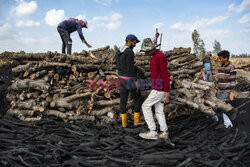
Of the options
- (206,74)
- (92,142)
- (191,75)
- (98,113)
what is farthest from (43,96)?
(206,74)

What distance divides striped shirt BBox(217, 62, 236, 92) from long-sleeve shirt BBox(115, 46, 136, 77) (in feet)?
10.1

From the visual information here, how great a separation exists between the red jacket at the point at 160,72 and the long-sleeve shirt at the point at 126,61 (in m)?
0.84

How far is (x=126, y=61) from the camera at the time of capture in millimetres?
4590

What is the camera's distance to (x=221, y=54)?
563 cm

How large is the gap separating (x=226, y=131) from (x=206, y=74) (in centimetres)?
533

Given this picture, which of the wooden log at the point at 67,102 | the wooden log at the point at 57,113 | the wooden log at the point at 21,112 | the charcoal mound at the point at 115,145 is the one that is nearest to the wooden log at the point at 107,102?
the wooden log at the point at 67,102

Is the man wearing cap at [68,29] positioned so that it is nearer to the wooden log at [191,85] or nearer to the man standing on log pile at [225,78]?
the wooden log at [191,85]

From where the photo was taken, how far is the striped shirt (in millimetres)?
5625

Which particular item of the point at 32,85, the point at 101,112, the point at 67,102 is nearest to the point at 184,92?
the point at 101,112

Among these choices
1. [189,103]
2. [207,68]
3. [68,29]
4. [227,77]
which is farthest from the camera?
[207,68]

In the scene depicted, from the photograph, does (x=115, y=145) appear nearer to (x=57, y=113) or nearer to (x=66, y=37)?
(x=57, y=113)

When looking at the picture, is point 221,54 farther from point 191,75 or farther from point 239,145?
point 239,145

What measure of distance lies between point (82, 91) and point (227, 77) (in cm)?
462

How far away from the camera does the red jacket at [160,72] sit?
376 centimetres
